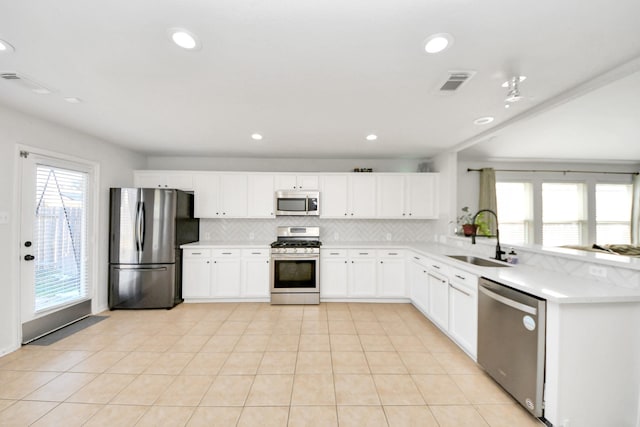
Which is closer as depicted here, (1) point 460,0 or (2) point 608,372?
(1) point 460,0

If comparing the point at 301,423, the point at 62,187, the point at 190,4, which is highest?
the point at 190,4

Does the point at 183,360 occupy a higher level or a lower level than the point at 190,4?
lower

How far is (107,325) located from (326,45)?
160 inches

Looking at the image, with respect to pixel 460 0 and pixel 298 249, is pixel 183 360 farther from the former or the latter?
pixel 460 0

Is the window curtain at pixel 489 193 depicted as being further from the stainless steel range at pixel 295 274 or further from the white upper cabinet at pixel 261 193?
the white upper cabinet at pixel 261 193

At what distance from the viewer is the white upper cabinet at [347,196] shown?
183 inches

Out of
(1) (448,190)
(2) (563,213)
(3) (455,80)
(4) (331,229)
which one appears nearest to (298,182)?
(4) (331,229)

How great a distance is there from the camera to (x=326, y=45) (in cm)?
164

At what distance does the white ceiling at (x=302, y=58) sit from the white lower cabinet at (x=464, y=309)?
1.72 metres

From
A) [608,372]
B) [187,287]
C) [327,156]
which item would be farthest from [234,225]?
[608,372]

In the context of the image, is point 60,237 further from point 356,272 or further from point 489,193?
point 489,193

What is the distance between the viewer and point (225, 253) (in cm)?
425

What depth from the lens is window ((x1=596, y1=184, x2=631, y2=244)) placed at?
5465 millimetres

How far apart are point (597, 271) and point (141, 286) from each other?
5149 millimetres
